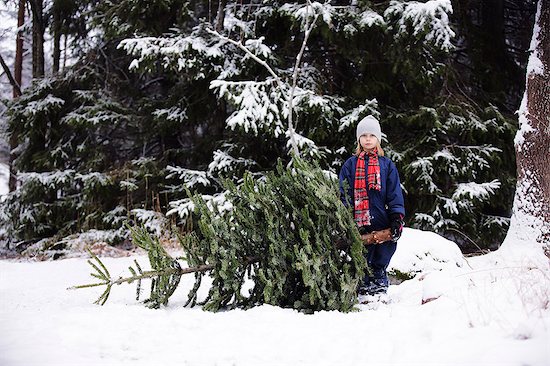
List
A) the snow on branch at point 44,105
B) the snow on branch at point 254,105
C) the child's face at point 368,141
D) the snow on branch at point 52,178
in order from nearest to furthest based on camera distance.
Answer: the child's face at point 368,141
the snow on branch at point 254,105
the snow on branch at point 52,178
the snow on branch at point 44,105

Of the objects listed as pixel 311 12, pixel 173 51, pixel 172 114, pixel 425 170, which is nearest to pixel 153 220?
pixel 172 114

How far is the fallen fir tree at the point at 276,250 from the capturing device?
3994mm

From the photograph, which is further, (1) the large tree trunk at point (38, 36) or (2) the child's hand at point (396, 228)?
(1) the large tree trunk at point (38, 36)

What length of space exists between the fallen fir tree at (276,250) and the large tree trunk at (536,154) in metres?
3.11

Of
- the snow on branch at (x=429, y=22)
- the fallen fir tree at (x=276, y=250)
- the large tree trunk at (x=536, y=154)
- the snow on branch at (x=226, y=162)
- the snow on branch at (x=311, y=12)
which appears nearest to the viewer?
the fallen fir tree at (x=276, y=250)

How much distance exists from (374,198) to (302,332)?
6.34 feet

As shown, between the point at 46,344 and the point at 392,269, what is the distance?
14.4 feet

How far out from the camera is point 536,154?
6.05 m

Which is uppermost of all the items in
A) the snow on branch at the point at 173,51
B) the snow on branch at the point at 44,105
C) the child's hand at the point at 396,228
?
the snow on branch at the point at 173,51

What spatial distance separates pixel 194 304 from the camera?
13.7 ft

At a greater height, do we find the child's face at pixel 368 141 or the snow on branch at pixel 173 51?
the snow on branch at pixel 173 51

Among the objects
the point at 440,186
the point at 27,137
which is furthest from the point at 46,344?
the point at 27,137

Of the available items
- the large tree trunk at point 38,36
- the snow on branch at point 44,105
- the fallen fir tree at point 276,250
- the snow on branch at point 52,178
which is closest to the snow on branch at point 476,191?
the fallen fir tree at point 276,250

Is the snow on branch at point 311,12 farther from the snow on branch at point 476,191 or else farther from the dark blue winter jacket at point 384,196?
the dark blue winter jacket at point 384,196
